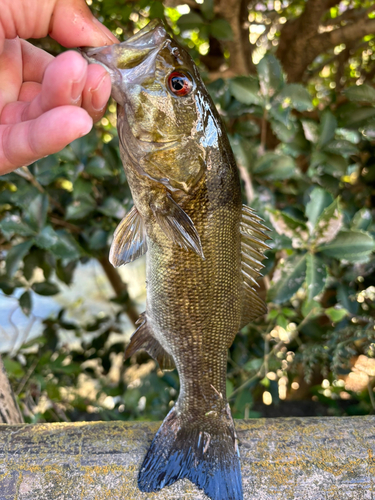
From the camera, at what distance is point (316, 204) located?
1464mm

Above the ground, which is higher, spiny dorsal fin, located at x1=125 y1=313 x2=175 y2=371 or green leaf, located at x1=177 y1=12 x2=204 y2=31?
green leaf, located at x1=177 y1=12 x2=204 y2=31

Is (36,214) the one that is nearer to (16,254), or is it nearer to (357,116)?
(16,254)

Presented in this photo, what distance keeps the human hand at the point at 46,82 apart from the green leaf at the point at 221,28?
3.26 feet

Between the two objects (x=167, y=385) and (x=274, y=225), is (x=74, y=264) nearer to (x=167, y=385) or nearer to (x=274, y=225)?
(x=167, y=385)

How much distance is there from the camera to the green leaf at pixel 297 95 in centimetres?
163

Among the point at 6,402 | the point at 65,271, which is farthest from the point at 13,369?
the point at 6,402

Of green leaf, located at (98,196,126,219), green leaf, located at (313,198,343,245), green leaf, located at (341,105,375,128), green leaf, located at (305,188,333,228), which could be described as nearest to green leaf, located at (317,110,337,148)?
green leaf, located at (341,105,375,128)

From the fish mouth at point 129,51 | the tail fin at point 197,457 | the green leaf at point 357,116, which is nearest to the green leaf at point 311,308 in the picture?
the tail fin at point 197,457

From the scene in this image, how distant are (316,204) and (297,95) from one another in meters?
0.53

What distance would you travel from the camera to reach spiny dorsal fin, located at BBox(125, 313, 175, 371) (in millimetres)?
1180

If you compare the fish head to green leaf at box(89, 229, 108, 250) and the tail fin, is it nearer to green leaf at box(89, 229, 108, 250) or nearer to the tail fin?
the tail fin

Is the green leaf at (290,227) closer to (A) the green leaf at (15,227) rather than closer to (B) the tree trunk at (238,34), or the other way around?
(A) the green leaf at (15,227)

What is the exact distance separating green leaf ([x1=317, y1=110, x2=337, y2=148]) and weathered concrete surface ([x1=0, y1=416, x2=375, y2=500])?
1.17 metres

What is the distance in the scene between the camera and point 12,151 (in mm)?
812
